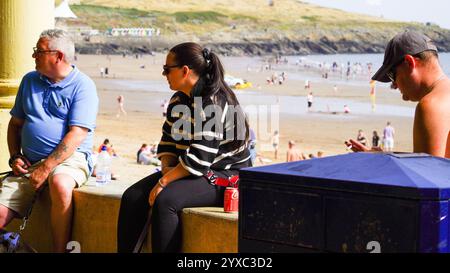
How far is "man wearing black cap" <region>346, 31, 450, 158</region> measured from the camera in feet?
10.1

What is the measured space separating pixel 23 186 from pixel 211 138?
139 cm

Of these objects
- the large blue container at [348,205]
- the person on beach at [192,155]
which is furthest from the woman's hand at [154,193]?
the large blue container at [348,205]

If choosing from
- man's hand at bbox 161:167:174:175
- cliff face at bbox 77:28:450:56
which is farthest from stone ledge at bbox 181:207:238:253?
cliff face at bbox 77:28:450:56

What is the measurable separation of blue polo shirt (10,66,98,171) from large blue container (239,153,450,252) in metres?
2.51

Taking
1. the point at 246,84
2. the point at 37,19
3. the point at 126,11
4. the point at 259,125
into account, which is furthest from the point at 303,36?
the point at 37,19

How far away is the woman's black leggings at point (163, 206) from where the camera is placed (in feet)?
13.9

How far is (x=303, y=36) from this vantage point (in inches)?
4956

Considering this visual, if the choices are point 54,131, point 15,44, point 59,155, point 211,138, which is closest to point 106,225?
point 59,155

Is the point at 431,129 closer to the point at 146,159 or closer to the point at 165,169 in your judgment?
the point at 165,169

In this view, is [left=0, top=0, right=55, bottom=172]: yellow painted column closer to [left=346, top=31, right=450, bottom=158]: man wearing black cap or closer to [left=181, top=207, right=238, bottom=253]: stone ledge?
[left=181, top=207, right=238, bottom=253]: stone ledge

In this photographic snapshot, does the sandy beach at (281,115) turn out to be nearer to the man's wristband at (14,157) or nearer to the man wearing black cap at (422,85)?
the man's wristband at (14,157)
